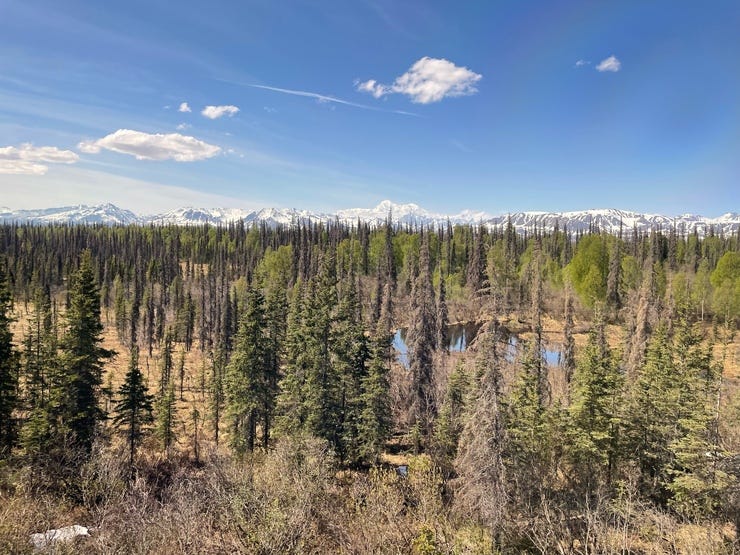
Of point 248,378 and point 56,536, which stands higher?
point 56,536

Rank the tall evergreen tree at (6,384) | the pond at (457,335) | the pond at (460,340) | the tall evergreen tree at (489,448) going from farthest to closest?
the pond at (457,335) < the pond at (460,340) < the tall evergreen tree at (6,384) < the tall evergreen tree at (489,448)

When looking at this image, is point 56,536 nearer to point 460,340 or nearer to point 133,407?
point 133,407

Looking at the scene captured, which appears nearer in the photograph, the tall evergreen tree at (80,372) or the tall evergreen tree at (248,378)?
the tall evergreen tree at (80,372)

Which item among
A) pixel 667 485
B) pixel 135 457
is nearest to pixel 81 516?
pixel 135 457

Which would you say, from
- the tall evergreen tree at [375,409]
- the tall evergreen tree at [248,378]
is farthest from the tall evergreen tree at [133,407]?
the tall evergreen tree at [375,409]

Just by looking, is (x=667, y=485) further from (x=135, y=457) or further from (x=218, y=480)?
(x=135, y=457)

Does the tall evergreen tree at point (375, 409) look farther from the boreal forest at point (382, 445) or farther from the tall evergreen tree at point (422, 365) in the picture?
the tall evergreen tree at point (422, 365)

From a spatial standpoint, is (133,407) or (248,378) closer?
(133,407)

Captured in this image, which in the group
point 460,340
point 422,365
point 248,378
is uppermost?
point 422,365

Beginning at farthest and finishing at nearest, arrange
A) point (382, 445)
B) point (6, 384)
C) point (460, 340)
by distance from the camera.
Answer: point (460, 340) → point (382, 445) → point (6, 384)

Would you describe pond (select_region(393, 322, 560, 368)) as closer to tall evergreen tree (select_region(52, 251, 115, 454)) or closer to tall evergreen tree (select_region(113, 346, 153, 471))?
tall evergreen tree (select_region(113, 346, 153, 471))

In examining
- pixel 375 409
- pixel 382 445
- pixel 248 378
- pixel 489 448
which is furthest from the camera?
pixel 248 378

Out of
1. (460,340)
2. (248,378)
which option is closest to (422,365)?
(248,378)

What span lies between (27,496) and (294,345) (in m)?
20.7
